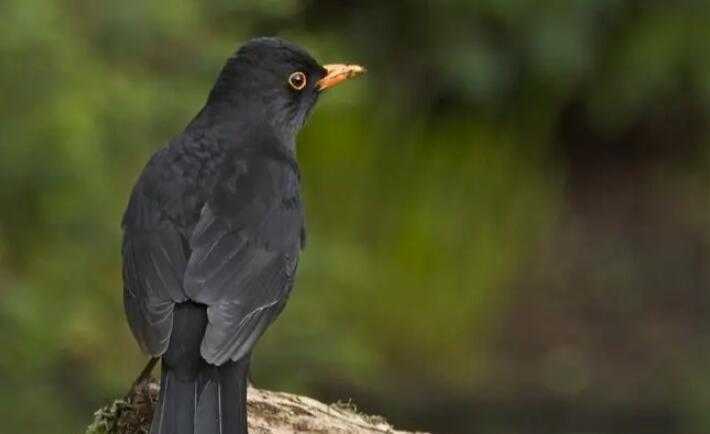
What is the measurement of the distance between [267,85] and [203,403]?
1415mm

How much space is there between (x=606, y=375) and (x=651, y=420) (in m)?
0.46

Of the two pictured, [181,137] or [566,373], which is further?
[566,373]

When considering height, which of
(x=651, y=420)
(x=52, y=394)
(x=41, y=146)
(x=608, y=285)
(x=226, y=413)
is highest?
(x=608, y=285)

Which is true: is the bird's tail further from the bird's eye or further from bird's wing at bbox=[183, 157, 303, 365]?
the bird's eye

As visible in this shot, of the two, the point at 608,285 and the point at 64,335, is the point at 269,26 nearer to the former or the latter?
the point at 64,335

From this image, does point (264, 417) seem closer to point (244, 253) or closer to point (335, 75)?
point (244, 253)

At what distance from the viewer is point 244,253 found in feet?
19.7

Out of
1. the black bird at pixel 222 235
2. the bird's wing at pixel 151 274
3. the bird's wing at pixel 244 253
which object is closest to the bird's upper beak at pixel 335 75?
the black bird at pixel 222 235

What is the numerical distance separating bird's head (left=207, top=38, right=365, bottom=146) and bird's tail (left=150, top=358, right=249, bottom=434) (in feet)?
3.83

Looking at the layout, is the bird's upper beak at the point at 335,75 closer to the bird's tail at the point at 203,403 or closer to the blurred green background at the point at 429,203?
the blurred green background at the point at 429,203

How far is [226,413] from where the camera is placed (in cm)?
567

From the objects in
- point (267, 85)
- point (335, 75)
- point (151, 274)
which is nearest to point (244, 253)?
point (151, 274)

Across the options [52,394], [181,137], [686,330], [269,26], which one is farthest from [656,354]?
[181,137]

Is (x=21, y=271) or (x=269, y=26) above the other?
(x=269, y=26)
